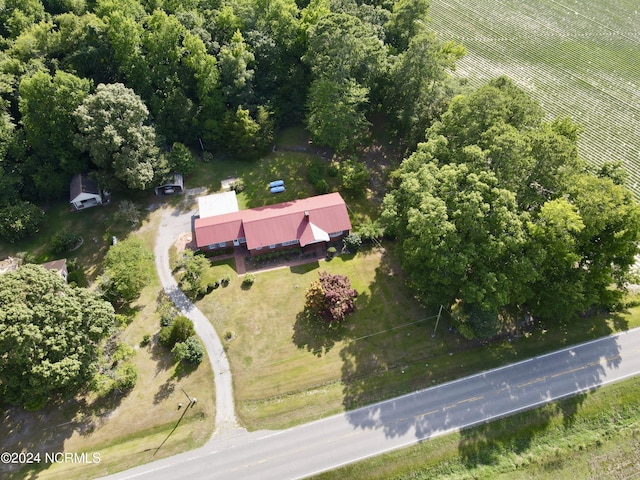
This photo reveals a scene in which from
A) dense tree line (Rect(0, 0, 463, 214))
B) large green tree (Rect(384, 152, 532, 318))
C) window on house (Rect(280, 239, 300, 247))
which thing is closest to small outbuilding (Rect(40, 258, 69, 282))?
dense tree line (Rect(0, 0, 463, 214))

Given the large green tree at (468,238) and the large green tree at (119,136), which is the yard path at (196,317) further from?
the large green tree at (468,238)

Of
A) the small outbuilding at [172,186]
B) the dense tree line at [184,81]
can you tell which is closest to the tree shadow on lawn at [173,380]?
the dense tree line at [184,81]

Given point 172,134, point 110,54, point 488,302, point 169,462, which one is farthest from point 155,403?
point 110,54

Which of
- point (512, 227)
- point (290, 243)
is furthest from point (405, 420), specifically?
point (290, 243)

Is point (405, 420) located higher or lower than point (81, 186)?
lower

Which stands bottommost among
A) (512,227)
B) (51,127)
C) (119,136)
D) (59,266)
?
(59,266)

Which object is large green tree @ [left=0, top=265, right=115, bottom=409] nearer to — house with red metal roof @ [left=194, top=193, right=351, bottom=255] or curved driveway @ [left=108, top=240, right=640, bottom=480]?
curved driveway @ [left=108, top=240, right=640, bottom=480]

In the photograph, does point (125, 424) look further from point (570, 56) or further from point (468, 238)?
point (570, 56)
